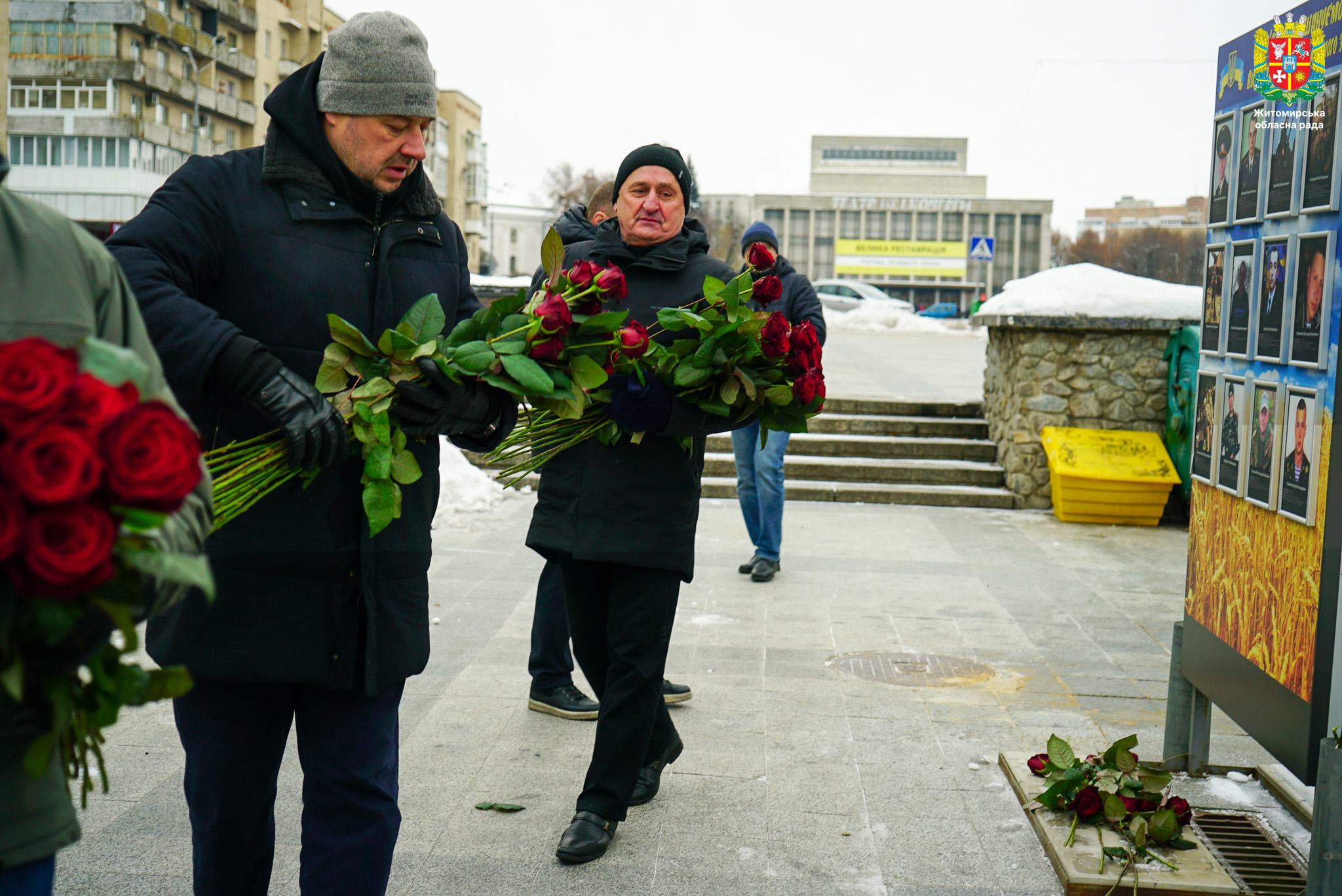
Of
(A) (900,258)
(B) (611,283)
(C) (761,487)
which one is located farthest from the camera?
(A) (900,258)

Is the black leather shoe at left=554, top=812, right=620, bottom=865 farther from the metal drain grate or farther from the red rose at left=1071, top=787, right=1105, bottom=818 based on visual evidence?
the metal drain grate

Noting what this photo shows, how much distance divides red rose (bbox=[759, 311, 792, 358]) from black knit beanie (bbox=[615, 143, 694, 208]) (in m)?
0.61

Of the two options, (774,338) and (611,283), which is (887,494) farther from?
(611,283)

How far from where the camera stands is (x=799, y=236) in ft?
314

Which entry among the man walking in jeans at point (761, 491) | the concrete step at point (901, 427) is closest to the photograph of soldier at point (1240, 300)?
the man walking in jeans at point (761, 491)

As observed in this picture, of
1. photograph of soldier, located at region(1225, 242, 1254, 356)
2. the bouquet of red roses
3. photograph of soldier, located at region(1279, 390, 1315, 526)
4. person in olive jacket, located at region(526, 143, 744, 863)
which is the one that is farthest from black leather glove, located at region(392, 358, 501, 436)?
photograph of soldier, located at region(1225, 242, 1254, 356)

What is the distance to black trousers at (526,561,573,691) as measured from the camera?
484 cm

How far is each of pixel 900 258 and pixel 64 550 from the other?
9337 centimetres

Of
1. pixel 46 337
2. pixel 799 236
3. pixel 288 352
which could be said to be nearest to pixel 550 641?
pixel 288 352

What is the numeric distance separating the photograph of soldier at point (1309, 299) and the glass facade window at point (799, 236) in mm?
91468

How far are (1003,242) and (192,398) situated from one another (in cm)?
9885

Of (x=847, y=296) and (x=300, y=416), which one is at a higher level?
(x=847, y=296)

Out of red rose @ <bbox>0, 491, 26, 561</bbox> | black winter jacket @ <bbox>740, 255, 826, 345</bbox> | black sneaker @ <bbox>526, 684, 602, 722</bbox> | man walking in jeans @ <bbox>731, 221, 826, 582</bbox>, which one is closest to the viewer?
red rose @ <bbox>0, 491, 26, 561</bbox>

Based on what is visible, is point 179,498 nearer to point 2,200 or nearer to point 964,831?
point 2,200
